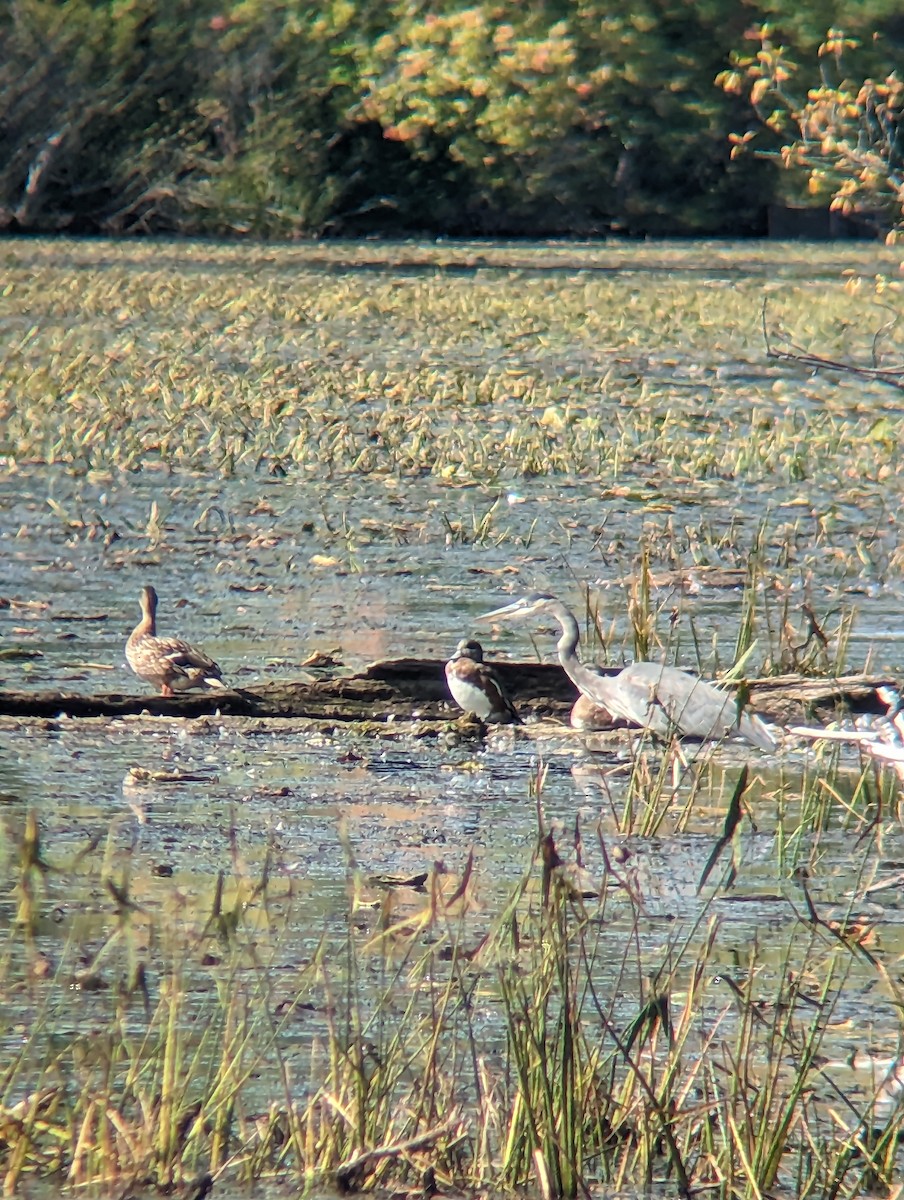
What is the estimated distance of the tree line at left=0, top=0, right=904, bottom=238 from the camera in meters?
36.1

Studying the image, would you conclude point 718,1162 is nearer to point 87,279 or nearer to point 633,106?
point 87,279

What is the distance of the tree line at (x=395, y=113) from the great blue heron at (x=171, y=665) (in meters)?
29.8

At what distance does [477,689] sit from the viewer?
20.2ft

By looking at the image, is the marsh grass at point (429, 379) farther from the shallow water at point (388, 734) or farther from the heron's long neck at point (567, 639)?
the heron's long neck at point (567, 639)

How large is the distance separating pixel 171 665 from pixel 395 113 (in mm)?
36353

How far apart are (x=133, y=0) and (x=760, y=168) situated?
12843 millimetres

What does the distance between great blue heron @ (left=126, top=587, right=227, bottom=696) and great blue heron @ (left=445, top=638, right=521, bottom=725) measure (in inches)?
27.9

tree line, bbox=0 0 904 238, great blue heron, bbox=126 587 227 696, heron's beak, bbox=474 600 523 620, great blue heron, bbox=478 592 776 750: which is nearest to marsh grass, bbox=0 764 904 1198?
great blue heron, bbox=478 592 776 750

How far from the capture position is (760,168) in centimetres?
4338

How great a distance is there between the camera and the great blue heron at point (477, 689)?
6.15m

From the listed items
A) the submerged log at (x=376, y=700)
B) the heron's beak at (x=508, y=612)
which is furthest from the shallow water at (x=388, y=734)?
the heron's beak at (x=508, y=612)

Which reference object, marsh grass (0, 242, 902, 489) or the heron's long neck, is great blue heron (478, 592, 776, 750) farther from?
marsh grass (0, 242, 902, 489)

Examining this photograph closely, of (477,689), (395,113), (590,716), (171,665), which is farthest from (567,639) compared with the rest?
(395,113)

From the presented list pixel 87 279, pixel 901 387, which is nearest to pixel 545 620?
pixel 901 387
